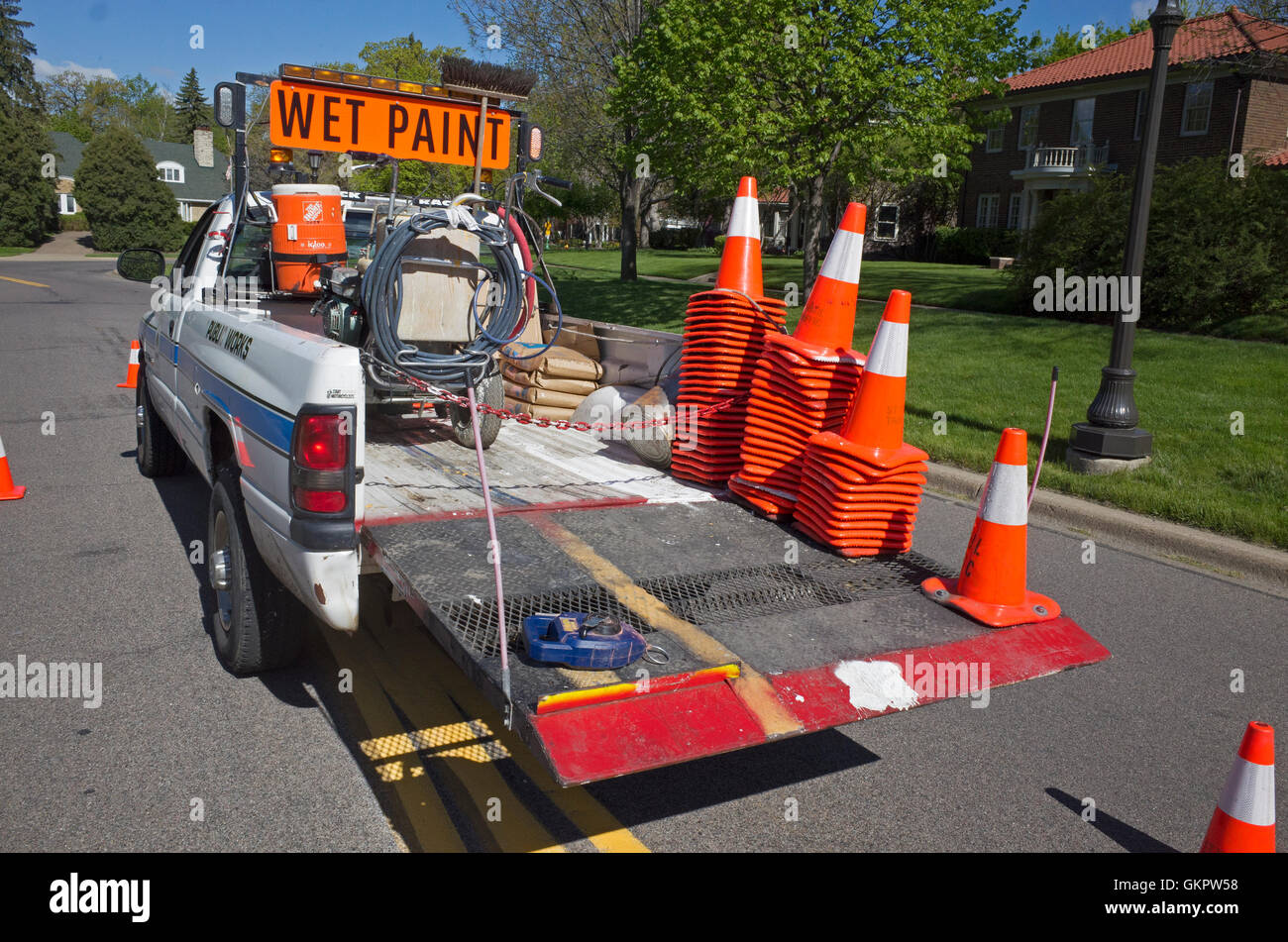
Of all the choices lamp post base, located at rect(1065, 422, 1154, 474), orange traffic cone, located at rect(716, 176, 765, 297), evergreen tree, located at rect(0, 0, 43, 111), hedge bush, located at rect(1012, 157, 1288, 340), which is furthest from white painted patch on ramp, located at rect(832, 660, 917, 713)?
evergreen tree, located at rect(0, 0, 43, 111)

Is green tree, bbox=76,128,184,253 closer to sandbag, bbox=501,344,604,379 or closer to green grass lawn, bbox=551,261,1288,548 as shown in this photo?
green grass lawn, bbox=551,261,1288,548

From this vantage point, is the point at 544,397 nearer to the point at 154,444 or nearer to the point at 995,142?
the point at 154,444

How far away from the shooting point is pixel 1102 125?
34.3 metres

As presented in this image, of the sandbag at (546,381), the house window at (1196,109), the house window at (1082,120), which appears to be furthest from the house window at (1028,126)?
the sandbag at (546,381)

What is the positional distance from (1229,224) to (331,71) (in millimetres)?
13805

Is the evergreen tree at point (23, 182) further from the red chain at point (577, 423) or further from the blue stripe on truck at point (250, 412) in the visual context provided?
the blue stripe on truck at point (250, 412)

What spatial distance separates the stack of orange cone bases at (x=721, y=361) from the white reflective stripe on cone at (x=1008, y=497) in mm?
1406

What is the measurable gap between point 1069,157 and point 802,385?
3513cm

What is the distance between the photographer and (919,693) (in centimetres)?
321

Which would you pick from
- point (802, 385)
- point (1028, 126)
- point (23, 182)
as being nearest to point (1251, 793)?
point (802, 385)

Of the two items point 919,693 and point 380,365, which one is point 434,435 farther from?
point 919,693

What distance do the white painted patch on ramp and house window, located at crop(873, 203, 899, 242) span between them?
128 feet
